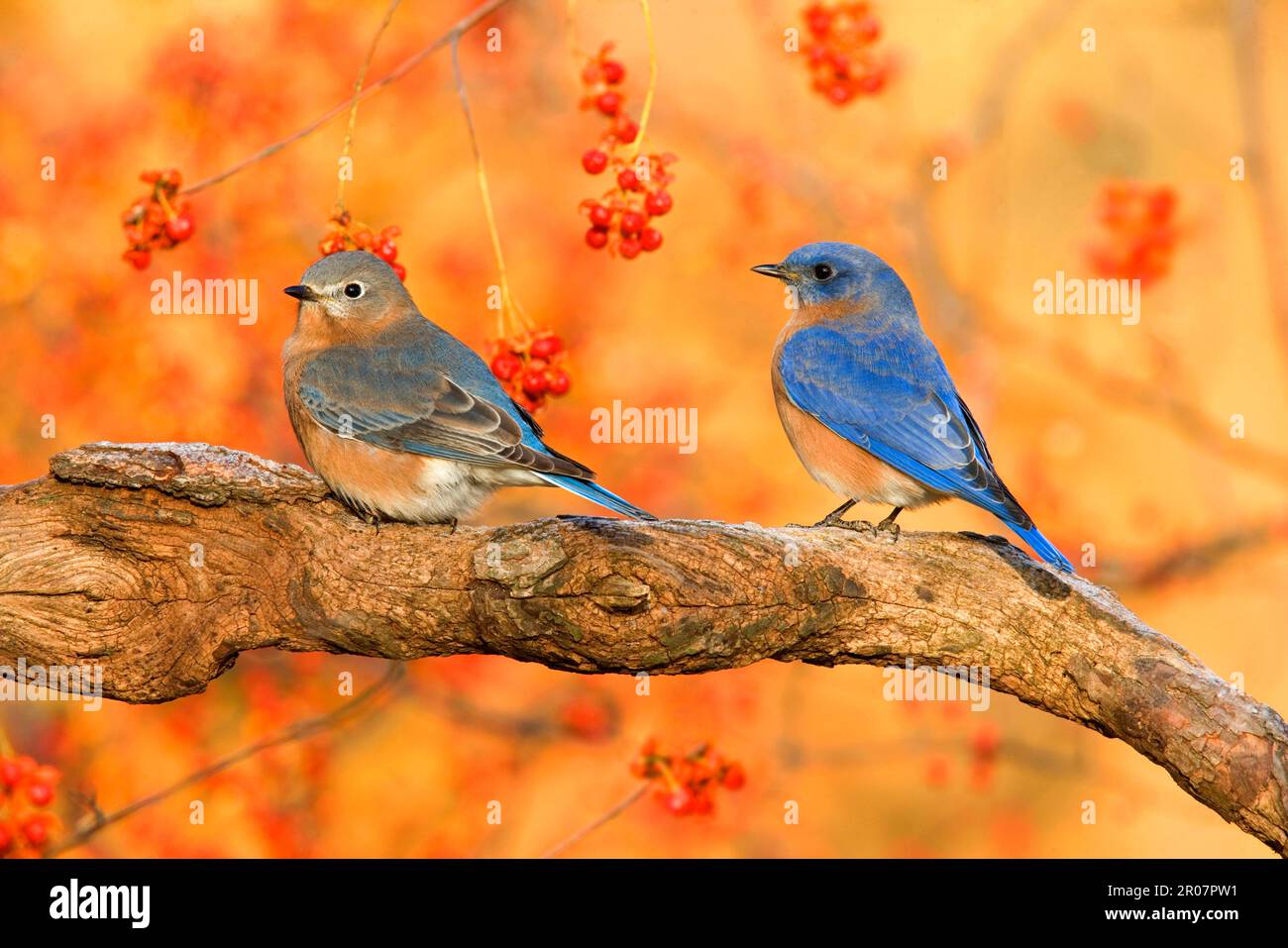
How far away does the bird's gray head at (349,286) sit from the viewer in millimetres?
4871

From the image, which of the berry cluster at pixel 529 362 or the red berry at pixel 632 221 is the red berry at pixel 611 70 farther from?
the berry cluster at pixel 529 362

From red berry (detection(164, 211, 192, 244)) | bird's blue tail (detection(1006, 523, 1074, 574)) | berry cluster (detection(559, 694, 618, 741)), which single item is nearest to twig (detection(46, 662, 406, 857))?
red berry (detection(164, 211, 192, 244))

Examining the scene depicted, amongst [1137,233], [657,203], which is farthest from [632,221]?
[1137,233]

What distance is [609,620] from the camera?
150 inches

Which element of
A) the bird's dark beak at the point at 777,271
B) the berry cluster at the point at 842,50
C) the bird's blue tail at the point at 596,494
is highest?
the berry cluster at the point at 842,50

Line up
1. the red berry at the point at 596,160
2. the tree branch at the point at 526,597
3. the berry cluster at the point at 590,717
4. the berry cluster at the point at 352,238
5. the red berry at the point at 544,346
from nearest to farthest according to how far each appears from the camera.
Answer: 1. the tree branch at the point at 526,597
2. the red berry at the point at 596,160
3. the berry cluster at the point at 352,238
4. the red berry at the point at 544,346
5. the berry cluster at the point at 590,717

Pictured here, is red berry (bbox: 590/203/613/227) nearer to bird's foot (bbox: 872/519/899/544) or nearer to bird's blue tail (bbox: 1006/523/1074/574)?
bird's foot (bbox: 872/519/899/544)

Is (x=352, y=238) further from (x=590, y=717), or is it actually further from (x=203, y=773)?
(x=590, y=717)

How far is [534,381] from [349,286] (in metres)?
1.07

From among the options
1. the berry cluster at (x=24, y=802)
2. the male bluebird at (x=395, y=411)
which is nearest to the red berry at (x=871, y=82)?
the male bluebird at (x=395, y=411)

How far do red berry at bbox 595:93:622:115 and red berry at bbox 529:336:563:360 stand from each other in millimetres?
697

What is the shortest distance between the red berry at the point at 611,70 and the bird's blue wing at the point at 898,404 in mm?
1483

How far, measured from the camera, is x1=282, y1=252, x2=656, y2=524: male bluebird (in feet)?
14.7

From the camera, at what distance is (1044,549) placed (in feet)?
14.4
